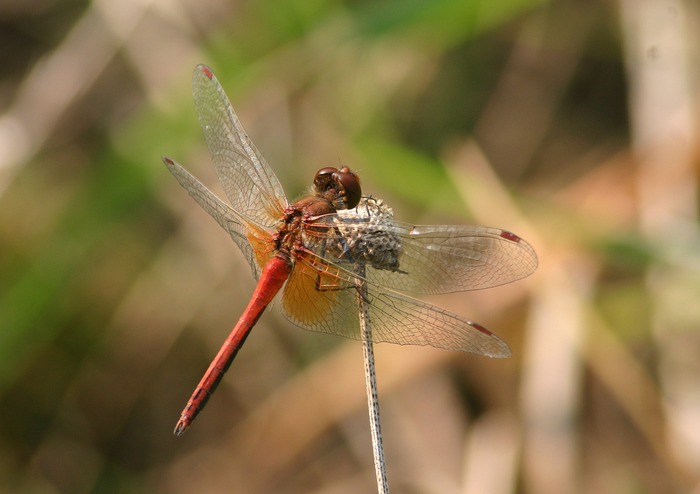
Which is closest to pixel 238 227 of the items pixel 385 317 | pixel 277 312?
pixel 385 317

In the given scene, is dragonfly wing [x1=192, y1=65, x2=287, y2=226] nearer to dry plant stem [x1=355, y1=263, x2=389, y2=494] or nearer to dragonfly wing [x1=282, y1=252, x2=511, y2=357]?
dragonfly wing [x1=282, y1=252, x2=511, y2=357]

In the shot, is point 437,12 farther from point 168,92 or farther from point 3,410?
point 3,410

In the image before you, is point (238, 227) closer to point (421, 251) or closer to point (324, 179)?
point (324, 179)

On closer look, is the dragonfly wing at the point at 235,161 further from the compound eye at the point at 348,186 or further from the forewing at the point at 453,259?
the forewing at the point at 453,259

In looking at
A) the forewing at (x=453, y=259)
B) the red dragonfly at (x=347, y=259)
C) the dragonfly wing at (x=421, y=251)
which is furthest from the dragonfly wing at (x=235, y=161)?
the forewing at (x=453, y=259)

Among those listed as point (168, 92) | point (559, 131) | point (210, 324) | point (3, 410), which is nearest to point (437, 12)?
point (168, 92)

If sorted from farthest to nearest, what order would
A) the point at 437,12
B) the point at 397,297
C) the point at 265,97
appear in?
the point at 265,97 < the point at 437,12 < the point at 397,297
